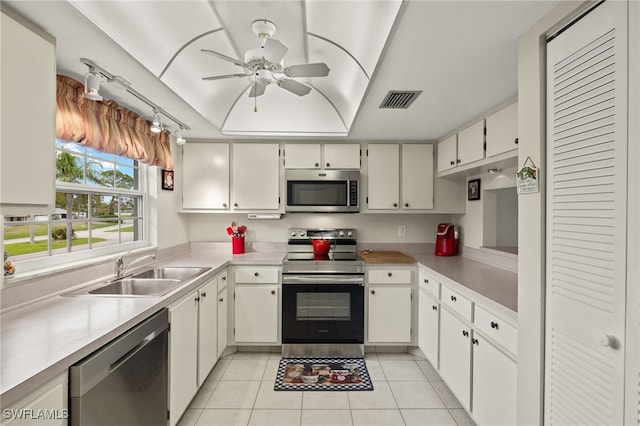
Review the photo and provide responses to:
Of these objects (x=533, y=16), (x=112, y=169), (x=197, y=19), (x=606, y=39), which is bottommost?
(x=112, y=169)

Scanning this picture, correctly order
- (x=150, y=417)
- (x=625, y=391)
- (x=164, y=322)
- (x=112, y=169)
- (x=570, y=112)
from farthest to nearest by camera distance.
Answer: (x=112, y=169) → (x=164, y=322) → (x=150, y=417) → (x=570, y=112) → (x=625, y=391)

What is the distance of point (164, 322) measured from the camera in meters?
1.69

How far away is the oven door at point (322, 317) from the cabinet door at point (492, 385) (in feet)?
3.83

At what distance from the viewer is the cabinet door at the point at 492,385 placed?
4.93 feet

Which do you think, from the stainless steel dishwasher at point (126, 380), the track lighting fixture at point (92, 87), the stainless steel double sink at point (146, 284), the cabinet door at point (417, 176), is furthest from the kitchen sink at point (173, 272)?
the cabinet door at point (417, 176)

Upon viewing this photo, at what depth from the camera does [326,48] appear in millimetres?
1978

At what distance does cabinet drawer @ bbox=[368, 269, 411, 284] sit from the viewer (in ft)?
9.27

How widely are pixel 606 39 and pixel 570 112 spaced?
0.79 ft

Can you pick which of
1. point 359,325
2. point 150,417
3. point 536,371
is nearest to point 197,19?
point 150,417

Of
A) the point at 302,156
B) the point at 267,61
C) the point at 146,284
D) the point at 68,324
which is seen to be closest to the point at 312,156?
the point at 302,156

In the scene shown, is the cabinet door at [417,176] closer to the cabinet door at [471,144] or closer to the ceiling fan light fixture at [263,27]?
the cabinet door at [471,144]

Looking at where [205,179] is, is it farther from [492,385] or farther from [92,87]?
[492,385]

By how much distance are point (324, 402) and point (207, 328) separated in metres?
1.02

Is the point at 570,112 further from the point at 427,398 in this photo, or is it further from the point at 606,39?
the point at 427,398
